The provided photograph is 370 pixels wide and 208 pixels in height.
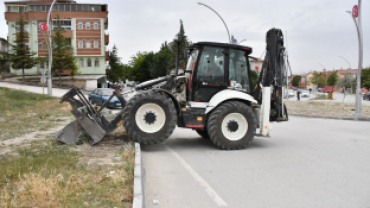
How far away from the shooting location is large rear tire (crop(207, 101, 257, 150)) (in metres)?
8.50

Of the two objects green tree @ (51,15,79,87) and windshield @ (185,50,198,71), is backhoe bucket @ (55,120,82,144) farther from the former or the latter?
green tree @ (51,15,79,87)

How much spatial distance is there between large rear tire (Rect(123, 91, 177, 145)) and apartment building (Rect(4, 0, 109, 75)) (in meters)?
56.5

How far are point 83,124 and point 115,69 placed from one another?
2893 inches

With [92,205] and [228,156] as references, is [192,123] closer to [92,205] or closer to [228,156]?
[228,156]

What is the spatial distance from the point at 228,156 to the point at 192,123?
1.22m

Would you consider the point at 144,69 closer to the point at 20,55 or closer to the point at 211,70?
the point at 20,55

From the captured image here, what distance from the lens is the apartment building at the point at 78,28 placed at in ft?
200

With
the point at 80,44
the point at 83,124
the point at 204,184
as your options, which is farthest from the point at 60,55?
the point at 204,184

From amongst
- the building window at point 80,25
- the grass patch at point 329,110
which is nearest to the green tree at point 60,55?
the building window at point 80,25

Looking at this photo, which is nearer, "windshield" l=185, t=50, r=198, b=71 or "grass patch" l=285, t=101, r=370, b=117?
"windshield" l=185, t=50, r=198, b=71

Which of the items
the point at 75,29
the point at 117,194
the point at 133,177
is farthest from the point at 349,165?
the point at 75,29

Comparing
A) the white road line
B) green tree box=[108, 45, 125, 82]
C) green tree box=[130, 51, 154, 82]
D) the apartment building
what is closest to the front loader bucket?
the white road line

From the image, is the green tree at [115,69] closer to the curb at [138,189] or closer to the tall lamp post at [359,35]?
the tall lamp post at [359,35]

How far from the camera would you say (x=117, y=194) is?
4.62m
